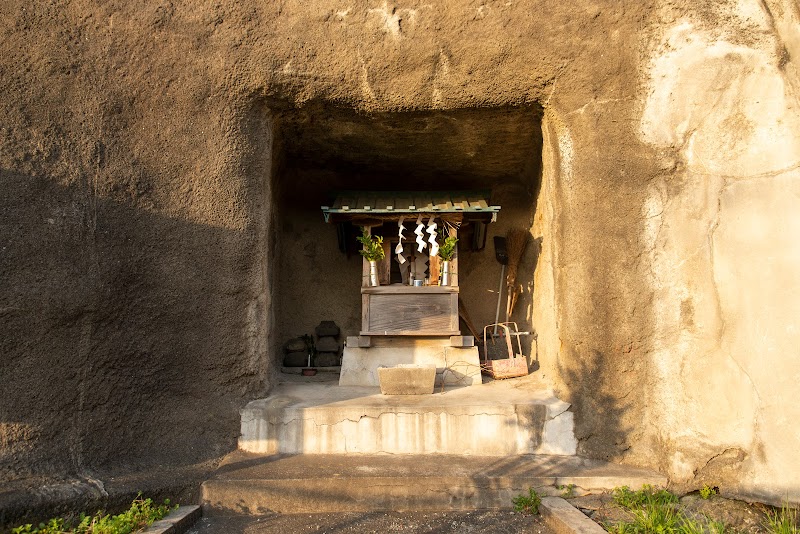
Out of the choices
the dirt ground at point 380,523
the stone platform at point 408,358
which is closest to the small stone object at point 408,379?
the stone platform at point 408,358

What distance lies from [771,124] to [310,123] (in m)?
4.50

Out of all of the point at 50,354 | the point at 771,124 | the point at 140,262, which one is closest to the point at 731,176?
the point at 771,124

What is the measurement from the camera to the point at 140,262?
5.00 meters

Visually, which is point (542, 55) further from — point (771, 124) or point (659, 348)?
point (659, 348)

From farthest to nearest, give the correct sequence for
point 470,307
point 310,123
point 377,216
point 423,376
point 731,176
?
point 470,307 < point 377,216 < point 310,123 < point 423,376 < point 731,176

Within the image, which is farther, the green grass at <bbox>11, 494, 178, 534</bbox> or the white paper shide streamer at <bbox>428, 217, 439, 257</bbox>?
the white paper shide streamer at <bbox>428, 217, 439, 257</bbox>

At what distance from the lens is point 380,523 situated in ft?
Answer: 14.0

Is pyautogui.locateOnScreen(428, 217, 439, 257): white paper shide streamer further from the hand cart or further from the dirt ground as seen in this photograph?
the dirt ground

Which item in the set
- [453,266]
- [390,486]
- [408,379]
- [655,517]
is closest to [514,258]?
[453,266]

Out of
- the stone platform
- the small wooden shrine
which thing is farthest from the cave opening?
the stone platform

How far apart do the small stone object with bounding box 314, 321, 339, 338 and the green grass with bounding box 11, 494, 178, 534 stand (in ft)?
11.0

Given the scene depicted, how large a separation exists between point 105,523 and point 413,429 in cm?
257

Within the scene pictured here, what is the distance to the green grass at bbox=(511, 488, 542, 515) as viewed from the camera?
14.4ft

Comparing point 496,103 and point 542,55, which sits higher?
point 542,55
